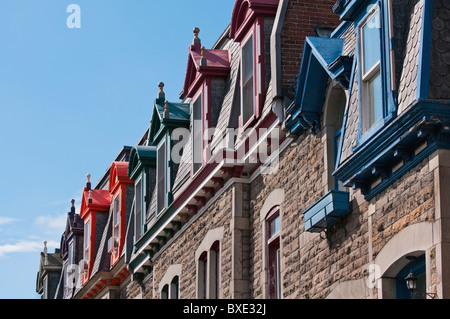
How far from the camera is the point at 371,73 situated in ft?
54.9

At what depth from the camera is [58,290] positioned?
44.4 meters

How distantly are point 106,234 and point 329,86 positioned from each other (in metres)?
18.0

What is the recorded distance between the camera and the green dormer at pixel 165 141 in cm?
2812

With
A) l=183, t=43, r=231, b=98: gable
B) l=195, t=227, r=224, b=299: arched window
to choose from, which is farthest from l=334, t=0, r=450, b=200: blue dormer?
l=183, t=43, r=231, b=98: gable

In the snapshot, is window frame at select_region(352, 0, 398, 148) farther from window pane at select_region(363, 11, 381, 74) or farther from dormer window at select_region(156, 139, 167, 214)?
dormer window at select_region(156, 139, 167, 214)

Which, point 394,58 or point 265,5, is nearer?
point 394,58

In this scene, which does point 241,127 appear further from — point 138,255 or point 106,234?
point 106,234

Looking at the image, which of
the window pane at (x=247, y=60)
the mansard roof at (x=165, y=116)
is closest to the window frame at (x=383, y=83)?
the window pane at (x=247, y=60)

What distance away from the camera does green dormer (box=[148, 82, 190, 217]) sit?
28.1m

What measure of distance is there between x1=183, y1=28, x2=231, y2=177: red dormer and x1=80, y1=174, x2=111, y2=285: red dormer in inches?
469

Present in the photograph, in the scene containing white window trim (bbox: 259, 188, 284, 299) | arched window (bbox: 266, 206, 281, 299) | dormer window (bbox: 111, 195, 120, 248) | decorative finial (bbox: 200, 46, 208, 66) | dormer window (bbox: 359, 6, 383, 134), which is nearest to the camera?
dormer window (bbox: 359, 6, 383, 134)

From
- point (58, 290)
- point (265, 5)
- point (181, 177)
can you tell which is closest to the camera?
point (265, 5)

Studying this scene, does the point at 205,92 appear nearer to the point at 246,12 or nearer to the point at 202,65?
the point at 202,65
